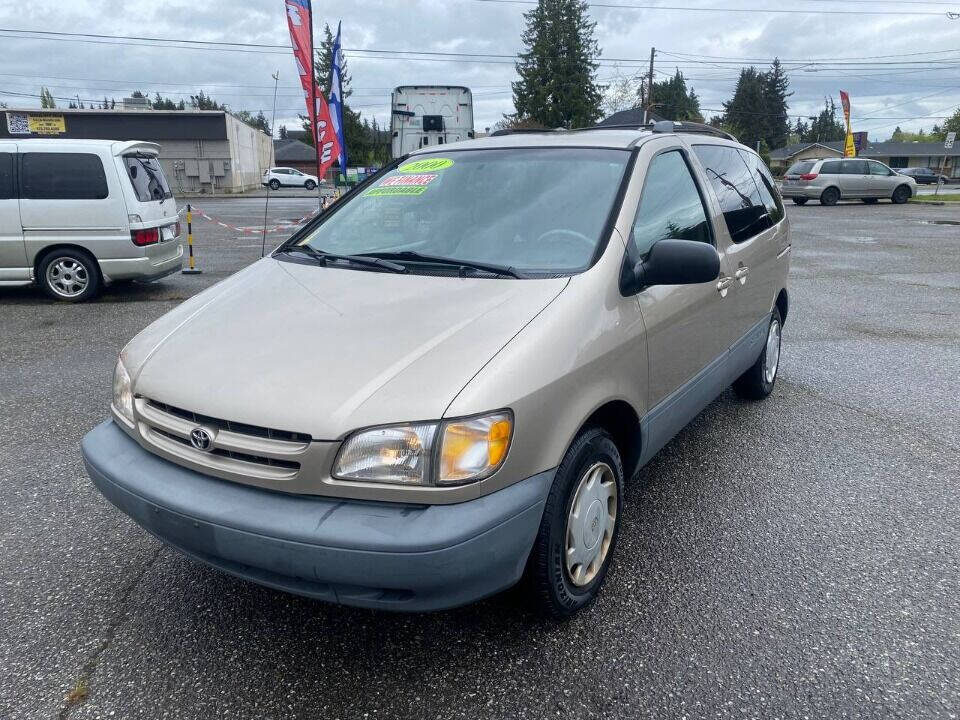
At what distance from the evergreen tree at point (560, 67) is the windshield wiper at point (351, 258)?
61.4 m

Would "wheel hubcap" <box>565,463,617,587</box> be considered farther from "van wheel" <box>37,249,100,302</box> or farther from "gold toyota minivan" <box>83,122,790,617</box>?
"van wheel" <box>37,249,100,302</box>

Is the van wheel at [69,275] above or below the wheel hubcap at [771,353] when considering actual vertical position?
above

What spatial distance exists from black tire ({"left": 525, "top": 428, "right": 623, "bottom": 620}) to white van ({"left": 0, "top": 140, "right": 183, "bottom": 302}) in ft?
24.6

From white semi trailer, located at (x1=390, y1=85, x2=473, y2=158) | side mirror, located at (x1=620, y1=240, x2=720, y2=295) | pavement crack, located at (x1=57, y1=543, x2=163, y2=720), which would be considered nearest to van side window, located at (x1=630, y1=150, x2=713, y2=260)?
side mirror, located at (x1=620, y1=240, x2=720, y2=295)

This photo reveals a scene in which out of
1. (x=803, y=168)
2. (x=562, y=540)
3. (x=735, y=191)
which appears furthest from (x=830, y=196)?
(x=562, y=540)

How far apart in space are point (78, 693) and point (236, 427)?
3.20 feet

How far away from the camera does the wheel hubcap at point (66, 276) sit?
335 inches

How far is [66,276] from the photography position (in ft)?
28.0

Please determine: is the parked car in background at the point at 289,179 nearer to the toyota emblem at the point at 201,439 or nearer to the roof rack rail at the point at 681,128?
the roof rack rail at the point at 681,128

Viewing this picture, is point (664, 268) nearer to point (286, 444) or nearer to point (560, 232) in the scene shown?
point (560, 232)

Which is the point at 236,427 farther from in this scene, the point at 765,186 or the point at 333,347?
the point at 765,186

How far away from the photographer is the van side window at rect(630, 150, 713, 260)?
10.2 feet

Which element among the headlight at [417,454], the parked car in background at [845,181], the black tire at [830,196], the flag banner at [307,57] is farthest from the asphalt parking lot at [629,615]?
the black tire at [830,196]

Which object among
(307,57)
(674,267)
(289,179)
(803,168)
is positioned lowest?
(674,267)
